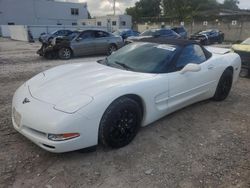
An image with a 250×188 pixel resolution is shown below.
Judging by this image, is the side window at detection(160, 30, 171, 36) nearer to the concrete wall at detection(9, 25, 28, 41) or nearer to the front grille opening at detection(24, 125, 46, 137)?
the front grille opening at detection(24, 125, 46, 137)

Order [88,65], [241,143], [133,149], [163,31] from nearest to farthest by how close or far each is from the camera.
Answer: [133,149] → [241,143] → [88,65] → [163,31]

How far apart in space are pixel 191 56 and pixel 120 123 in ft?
6.39

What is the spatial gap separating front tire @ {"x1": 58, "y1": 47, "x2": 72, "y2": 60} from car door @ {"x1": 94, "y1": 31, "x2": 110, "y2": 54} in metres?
1.52

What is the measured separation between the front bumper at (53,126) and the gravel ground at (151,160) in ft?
0.92

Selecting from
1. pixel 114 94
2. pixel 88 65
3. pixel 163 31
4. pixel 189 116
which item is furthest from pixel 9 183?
pixel 163 31

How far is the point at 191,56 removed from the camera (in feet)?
13.5

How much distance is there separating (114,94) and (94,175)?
3.06 ft

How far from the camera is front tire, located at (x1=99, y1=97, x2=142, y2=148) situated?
9.19ft

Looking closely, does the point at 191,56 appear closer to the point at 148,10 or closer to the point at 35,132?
the point at 35,132

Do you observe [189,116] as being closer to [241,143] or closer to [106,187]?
[241,143]

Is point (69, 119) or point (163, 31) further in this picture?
point (163, 31)

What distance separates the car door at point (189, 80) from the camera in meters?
3.64

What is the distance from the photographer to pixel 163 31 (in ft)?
55.1

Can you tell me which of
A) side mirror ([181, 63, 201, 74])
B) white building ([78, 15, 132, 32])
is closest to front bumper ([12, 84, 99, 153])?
side mirror ([181, 63, 201, 74])
